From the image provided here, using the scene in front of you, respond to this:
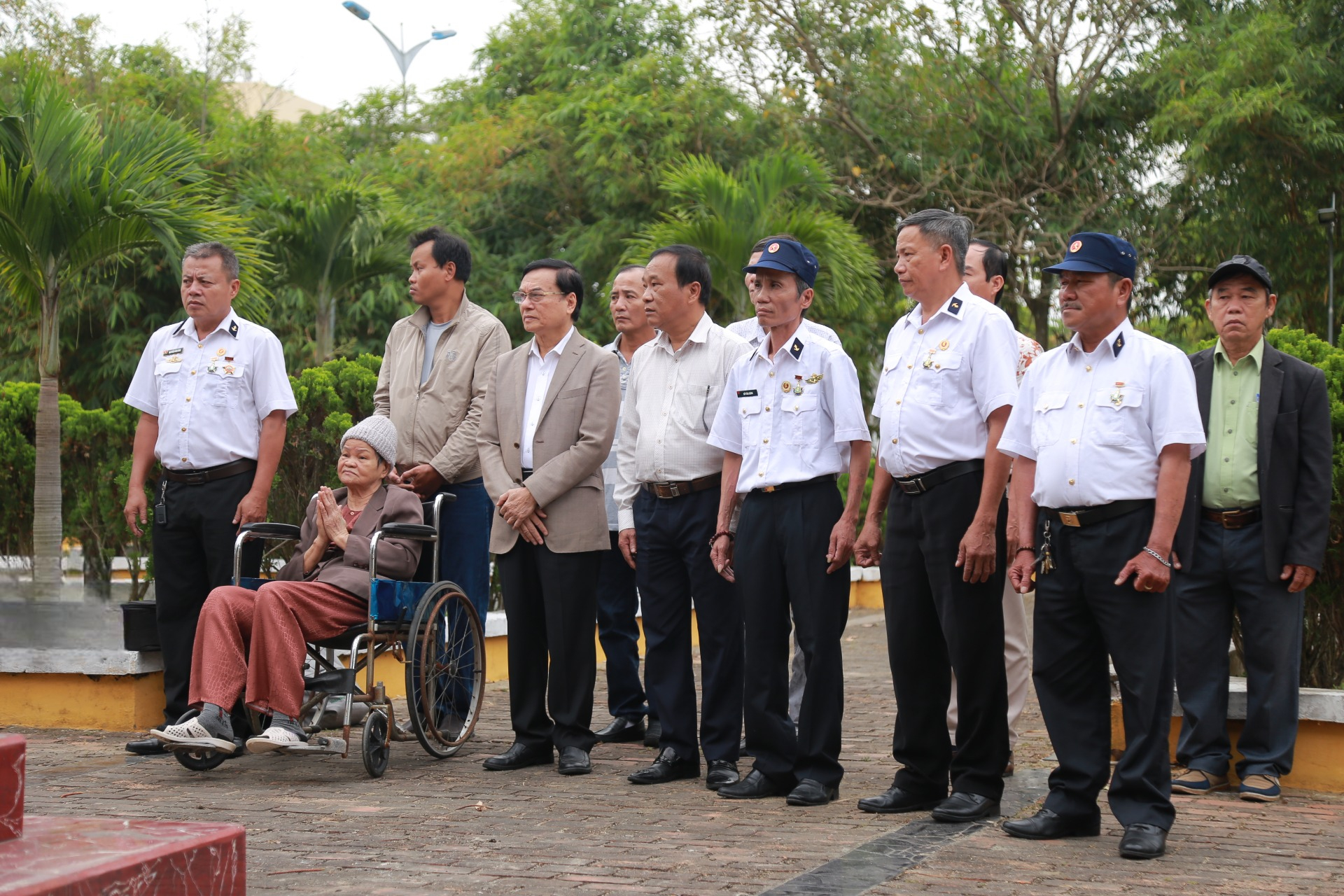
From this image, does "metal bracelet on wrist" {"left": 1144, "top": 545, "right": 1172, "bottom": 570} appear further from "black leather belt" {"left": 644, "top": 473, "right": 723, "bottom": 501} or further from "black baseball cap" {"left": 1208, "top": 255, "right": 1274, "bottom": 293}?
"black leather belt" {"left": 644, "top": 473, "right": 723, "bottom": 501}

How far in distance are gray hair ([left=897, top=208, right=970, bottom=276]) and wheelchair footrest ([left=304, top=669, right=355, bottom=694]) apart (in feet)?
9.47

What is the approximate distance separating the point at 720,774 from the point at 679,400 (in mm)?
1506

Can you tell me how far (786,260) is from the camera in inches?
222

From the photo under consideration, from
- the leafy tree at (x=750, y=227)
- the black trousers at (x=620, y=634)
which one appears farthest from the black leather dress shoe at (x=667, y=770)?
the leafy tree at (x=750, y=227)

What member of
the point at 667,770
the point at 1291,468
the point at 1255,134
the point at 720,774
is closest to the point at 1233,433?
the point at 1291,468

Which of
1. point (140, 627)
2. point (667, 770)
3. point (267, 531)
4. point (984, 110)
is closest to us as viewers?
point (667, 770)

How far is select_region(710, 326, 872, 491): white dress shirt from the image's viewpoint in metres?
5.53

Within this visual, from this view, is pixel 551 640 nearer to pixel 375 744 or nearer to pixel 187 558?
pixel 375 744

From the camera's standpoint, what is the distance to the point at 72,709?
738cm

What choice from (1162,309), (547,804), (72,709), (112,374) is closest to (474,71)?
(112,374)

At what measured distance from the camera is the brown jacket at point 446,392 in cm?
689

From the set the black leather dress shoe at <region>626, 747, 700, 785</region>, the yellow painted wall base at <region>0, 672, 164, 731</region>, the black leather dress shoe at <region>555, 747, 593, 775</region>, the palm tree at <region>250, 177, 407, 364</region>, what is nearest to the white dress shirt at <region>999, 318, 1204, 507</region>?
the black leather dress shoe at <region>626, 747, 700, 785</region>

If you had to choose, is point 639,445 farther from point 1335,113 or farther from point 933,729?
point 1335,113

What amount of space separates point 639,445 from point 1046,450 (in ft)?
5.96
